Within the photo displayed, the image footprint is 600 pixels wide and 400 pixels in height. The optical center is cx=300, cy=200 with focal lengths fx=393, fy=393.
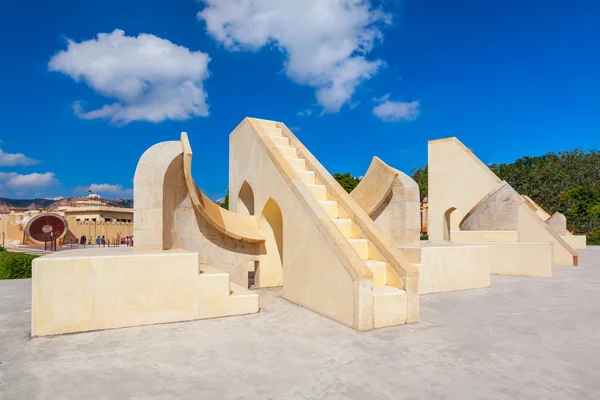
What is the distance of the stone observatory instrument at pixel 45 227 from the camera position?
92.6ft

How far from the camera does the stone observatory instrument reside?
2823 cm

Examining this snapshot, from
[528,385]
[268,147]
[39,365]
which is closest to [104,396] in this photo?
[39,365]

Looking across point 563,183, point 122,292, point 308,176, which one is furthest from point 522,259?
point 563,183

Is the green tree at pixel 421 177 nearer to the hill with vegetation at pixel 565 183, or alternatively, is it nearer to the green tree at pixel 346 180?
the hill with vegetation at pixel 565 183

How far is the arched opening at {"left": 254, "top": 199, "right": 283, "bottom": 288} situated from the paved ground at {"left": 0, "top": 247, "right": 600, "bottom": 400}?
2.39m

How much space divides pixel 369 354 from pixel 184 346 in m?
2.03

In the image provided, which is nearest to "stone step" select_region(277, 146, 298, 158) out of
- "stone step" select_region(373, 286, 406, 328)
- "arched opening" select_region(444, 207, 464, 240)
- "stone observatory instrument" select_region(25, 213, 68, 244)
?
"stone step" select_region(373, 286, 406, 328)

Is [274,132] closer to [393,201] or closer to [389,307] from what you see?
[393,201]

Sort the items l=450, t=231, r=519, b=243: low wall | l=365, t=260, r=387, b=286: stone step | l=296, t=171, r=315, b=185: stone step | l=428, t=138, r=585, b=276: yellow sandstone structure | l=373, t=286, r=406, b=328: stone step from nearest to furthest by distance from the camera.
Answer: l=373, t=286, r=406, b=328: stone step → l=365, t=260, r=387, b=286: stone step → l=296, t=171, r=315, b=185: stone step → l=428, t=138, r=585, b=276: yellow sandstone structure → l=450, t=231, r=519, b=243: low wall

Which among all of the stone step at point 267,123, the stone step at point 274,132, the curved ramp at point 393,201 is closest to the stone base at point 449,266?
the curved ramp at point 393,201

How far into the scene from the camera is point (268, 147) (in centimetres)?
799

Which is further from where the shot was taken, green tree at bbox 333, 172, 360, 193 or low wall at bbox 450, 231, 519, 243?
green tree at bbox 333, 172, 360, 193

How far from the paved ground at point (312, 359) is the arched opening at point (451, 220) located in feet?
39.8

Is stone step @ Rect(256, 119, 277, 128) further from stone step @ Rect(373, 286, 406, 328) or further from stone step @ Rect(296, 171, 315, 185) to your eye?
stone step @ Rect(373, 286, 406, 328)
